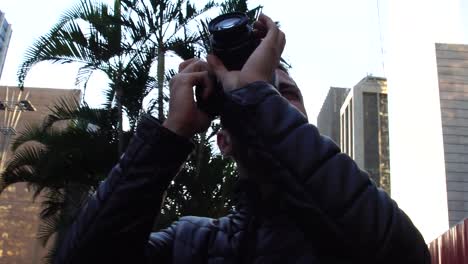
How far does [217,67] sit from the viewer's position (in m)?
1.04

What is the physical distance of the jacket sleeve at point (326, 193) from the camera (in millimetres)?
879

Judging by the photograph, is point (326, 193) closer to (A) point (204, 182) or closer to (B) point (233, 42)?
(B) point (233, 42)

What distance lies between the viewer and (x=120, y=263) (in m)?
1.03

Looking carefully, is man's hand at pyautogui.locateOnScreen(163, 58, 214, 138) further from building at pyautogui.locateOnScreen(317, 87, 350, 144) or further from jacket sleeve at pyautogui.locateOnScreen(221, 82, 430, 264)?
building at pyautogui.locateOnScreen(317, 87, 350, 144)

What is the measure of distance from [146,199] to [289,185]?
0.24 metres

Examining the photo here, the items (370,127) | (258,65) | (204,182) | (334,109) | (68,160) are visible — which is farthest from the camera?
(334,109)

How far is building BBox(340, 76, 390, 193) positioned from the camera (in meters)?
70.9

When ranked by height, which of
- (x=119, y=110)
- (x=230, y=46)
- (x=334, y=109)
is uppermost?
(x=334, y=109)

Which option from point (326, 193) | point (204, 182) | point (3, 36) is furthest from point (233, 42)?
point (3, 36)

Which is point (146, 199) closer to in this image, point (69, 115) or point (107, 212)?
point (107, 212)

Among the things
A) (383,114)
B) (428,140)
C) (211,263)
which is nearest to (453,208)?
(428,140)

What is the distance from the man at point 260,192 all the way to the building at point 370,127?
70623 mm

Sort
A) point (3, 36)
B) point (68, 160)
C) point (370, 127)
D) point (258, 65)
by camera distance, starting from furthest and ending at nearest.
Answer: point (370, 127) → point (3, 36) → point (68, 160) → point (258, 65)

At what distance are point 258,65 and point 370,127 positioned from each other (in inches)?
2881
